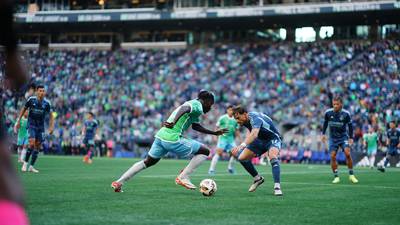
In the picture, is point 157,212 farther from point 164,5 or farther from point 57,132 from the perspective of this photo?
point 164,5

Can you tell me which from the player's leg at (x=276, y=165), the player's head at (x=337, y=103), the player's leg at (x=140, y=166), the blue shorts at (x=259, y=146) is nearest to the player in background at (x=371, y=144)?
the player's head at (x=337, y=103)

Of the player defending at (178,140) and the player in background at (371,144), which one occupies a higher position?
the player defending at (178,140)

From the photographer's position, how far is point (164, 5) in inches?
2184

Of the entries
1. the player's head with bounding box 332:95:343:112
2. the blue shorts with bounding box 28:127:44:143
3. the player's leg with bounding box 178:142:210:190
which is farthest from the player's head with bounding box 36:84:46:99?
the player's head with bounding box 332:95:343:112

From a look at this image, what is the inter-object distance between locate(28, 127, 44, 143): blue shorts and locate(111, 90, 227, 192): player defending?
26.0 ft

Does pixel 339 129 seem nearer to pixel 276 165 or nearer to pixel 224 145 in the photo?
pixel 276 165

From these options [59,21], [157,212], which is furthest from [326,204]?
[59,21]

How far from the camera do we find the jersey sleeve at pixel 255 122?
13383mm

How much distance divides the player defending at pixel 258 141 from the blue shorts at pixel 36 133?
334 inches

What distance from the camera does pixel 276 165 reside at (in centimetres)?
1329

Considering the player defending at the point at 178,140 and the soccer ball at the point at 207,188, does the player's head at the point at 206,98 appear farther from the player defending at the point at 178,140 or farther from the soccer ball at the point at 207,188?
the soccer ball at the point at 207,188

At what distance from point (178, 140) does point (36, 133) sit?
28.3ft

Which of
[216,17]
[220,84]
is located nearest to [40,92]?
[220,84]

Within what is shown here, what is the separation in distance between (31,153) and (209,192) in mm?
10124
